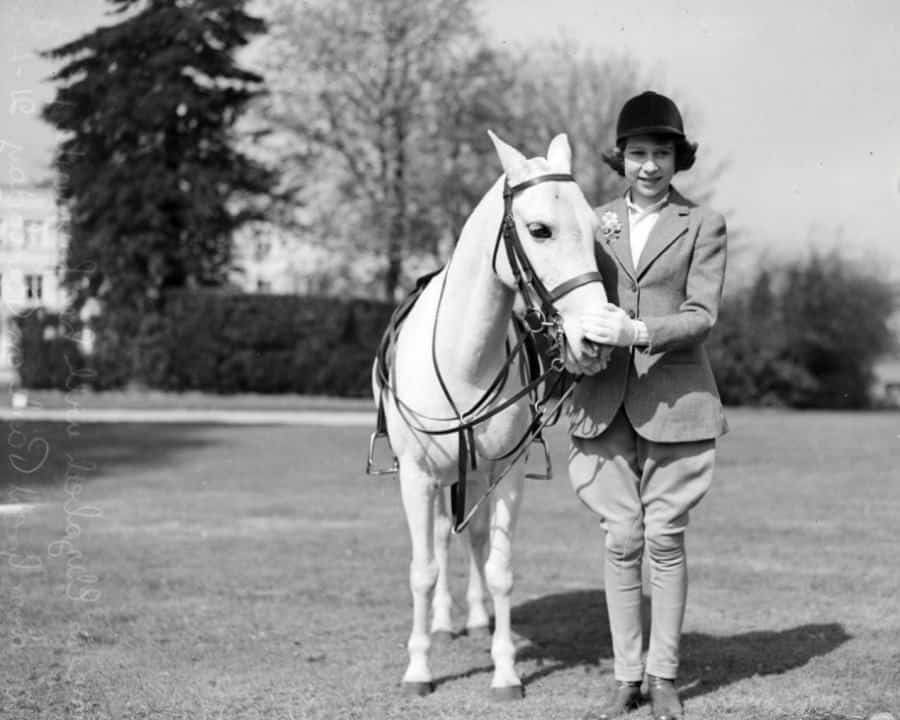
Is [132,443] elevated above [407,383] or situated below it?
below

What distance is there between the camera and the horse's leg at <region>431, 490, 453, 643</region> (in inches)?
259

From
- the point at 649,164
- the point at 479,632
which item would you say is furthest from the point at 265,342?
the point at 649,164

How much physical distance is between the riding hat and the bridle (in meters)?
0.43

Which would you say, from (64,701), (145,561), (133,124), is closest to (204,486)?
(145,561)

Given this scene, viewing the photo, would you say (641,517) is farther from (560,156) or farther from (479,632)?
(479,632)

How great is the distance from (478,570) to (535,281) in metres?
2.75

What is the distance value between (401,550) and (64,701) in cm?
484

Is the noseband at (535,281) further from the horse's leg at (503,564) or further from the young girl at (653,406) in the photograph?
the horse's leg at (503,564)

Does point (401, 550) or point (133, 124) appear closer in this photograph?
point (401, 550)

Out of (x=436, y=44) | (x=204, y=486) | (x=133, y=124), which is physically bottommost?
(x=204, y=486)

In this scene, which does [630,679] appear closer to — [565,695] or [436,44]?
[565,695]

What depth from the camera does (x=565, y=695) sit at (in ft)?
17.2

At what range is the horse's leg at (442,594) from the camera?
6586 millimetres

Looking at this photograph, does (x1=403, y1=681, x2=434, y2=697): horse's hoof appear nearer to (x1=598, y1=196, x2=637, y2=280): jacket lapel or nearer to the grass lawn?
the grass lawn
